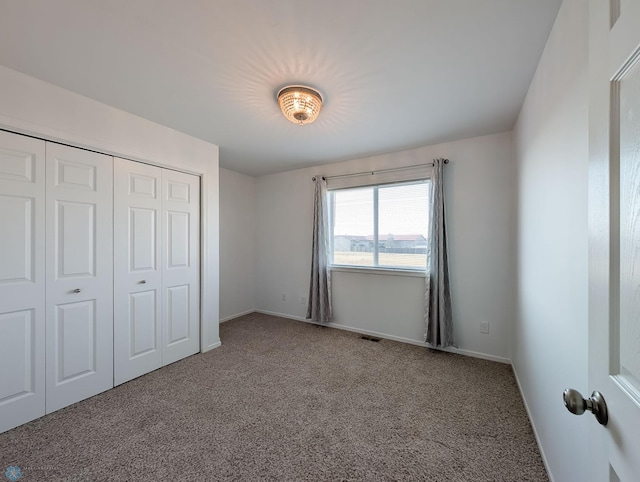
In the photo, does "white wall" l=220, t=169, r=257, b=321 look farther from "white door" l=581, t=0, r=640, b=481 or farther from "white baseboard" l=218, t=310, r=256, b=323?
"white door" l=581, t=0, r=640, b=481

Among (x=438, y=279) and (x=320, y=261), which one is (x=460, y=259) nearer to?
(x=438, y=279)

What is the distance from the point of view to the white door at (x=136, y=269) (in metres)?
2.38

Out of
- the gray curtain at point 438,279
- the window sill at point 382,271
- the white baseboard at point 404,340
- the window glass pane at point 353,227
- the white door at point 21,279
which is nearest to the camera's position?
the white door at point 21,279

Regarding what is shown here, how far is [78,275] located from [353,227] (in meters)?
2.97

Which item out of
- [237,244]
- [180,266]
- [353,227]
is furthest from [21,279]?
[353,227]

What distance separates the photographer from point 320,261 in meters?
3.89

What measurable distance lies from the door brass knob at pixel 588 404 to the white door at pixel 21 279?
290cm

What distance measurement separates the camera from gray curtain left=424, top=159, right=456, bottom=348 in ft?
9.91

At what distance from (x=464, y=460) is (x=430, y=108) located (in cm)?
253

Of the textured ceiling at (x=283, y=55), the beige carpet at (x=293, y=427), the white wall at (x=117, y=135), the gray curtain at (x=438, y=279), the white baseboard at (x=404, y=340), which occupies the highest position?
the textured ceiling at (x=283, y=55)

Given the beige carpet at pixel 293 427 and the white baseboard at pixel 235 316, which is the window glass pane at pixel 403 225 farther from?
the white baseboard at pixel 235 316

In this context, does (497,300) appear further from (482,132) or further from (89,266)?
(89,266)

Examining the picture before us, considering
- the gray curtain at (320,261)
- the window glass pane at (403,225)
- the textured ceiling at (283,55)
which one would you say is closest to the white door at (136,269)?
the textured ceiling at (283,55)

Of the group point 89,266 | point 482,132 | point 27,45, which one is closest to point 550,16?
point 482,132
